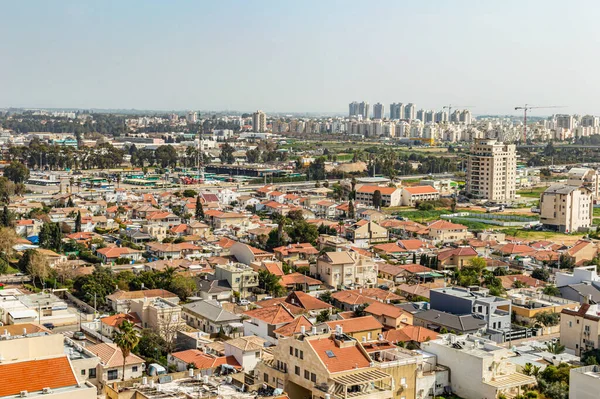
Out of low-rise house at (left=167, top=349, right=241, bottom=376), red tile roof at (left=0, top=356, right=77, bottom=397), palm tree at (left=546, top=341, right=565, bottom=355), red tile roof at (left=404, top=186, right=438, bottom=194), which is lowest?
palm tree at (left=546, top=341, right=565, bottom=355)

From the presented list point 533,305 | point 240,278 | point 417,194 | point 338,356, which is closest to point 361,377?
point 338,356

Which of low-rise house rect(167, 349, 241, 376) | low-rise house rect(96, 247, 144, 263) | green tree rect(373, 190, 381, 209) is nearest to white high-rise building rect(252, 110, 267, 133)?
green tree rect(373, 190, 381, 209)

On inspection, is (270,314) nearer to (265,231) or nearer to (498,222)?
(265,231)

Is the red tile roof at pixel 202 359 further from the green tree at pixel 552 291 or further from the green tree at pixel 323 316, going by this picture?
the green tree at pixel 552 291

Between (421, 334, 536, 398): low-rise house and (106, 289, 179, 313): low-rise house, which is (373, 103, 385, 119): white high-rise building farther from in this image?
(421, 334, 536, 398): low-rise house

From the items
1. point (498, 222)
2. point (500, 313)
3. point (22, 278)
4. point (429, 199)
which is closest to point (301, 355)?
point (500, 313)

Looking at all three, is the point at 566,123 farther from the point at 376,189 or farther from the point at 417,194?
the point at 376,189

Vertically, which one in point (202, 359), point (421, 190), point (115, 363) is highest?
point (421, 190)
